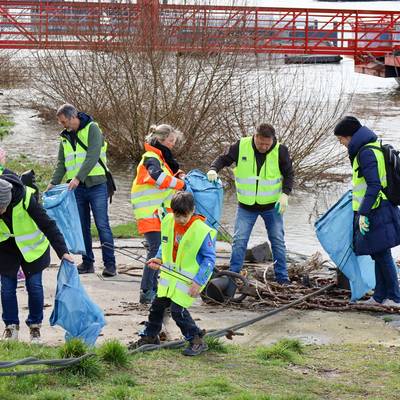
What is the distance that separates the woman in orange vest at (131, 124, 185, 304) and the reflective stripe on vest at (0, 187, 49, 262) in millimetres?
1607

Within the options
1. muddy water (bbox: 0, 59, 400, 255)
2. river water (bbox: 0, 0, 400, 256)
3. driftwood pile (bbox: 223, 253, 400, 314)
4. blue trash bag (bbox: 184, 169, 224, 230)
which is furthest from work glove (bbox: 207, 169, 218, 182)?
muddy water (bbox: 0, 59, 400, 255)

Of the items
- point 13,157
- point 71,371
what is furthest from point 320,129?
point 71,371

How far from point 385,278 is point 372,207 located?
683mm

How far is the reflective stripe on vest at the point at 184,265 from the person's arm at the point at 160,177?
1792 mm

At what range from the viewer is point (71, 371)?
6164 mm

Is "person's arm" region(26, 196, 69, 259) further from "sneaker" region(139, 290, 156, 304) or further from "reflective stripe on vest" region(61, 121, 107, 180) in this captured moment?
"reflective stripe on vest" region(61, 121, 107, 180)

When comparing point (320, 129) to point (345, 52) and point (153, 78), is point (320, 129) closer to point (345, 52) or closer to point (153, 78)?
point (153, 78)

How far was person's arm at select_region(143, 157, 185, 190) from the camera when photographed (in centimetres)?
873

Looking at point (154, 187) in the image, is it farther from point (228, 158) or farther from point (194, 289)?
point (194, 289)

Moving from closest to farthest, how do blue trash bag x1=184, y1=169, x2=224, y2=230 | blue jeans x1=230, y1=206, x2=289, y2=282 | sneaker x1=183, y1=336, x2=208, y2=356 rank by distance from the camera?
sneaker x1=183, y1=336, x2=208, y2=356
blue trash bag x1=184, y1=169, x2=224, y2=230
blue jeans x1=230, y1=206, x2=289, y2=282

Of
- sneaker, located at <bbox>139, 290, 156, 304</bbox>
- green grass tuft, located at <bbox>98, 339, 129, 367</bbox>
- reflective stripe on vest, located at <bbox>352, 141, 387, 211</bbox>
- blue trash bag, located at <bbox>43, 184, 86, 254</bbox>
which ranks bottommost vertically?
sneaker, located at <bbox>139, 290, 156, 304</bbox>

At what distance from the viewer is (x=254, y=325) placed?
27.3 feet

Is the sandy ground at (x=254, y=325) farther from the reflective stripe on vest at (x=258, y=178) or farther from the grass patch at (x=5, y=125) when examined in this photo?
the grass patch at (x=5, y=125)

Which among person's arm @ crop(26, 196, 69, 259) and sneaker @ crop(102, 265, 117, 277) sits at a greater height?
person's arm @ crop(26, 196, 69, 259)
